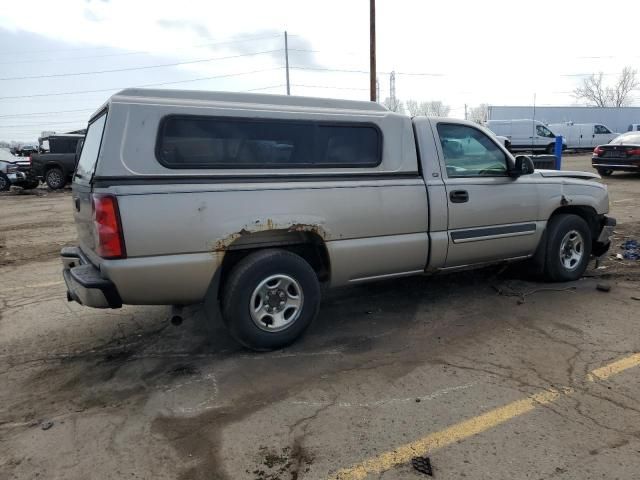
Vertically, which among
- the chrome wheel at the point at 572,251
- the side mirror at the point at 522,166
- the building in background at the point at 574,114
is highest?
the building in background at the point at 574,114

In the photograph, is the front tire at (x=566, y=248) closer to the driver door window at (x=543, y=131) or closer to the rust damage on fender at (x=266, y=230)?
the rust damage on fender at (x=266, y=230)

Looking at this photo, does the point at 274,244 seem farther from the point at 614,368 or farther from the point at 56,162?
the point at 56,162

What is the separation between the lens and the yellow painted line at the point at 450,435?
8.41 ft

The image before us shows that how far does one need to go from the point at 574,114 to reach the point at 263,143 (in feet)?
143

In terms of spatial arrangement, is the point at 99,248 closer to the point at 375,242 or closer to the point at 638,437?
the point at 375,242

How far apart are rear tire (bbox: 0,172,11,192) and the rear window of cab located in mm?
20149

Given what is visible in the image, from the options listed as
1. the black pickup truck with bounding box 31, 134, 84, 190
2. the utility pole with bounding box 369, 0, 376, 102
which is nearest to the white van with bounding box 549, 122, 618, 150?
the utility pole with bounding box 369, 0, 376, 102

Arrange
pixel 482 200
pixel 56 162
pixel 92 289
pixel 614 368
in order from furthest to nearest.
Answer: pixel 56 162 → pixel 482 200 → pixel 614 368 → pixel 92 289

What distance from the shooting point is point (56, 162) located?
1931 cm

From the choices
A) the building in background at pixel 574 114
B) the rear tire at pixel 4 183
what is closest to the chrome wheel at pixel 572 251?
the rear tire at pixel 4 183

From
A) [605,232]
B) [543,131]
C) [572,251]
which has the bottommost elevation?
[572,251]

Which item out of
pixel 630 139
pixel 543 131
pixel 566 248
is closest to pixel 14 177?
pixel 566 248

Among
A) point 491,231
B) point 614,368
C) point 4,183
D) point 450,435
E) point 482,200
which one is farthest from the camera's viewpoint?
point 4,183

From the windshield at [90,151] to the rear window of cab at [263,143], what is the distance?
1.93 ft
